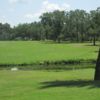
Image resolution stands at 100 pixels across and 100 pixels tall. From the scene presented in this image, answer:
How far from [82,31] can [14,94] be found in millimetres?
169084

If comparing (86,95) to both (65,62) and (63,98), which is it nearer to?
(63,98)

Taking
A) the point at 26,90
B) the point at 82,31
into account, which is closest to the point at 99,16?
the point at 82,31

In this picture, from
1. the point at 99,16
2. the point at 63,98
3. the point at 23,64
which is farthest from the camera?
the point at 99,16

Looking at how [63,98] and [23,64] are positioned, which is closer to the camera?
[63,98]

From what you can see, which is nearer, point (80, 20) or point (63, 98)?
point (63, 98)

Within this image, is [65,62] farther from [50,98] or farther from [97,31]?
[97,31]

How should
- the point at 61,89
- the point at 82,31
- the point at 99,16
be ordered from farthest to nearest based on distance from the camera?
the point at 82,31
the point at 99,16
the point at 61,89

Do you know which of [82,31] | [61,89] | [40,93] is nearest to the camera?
[40,93]

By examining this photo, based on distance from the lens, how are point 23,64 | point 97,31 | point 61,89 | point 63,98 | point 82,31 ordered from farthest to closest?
point 82,31, point 97,31, point 23,64, point 61,89, point 63,98

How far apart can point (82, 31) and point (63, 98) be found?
171034mm

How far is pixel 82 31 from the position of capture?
188 metres

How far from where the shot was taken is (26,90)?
21.4m

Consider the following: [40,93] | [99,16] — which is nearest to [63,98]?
[40,93]

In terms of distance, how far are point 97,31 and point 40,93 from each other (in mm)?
121880
